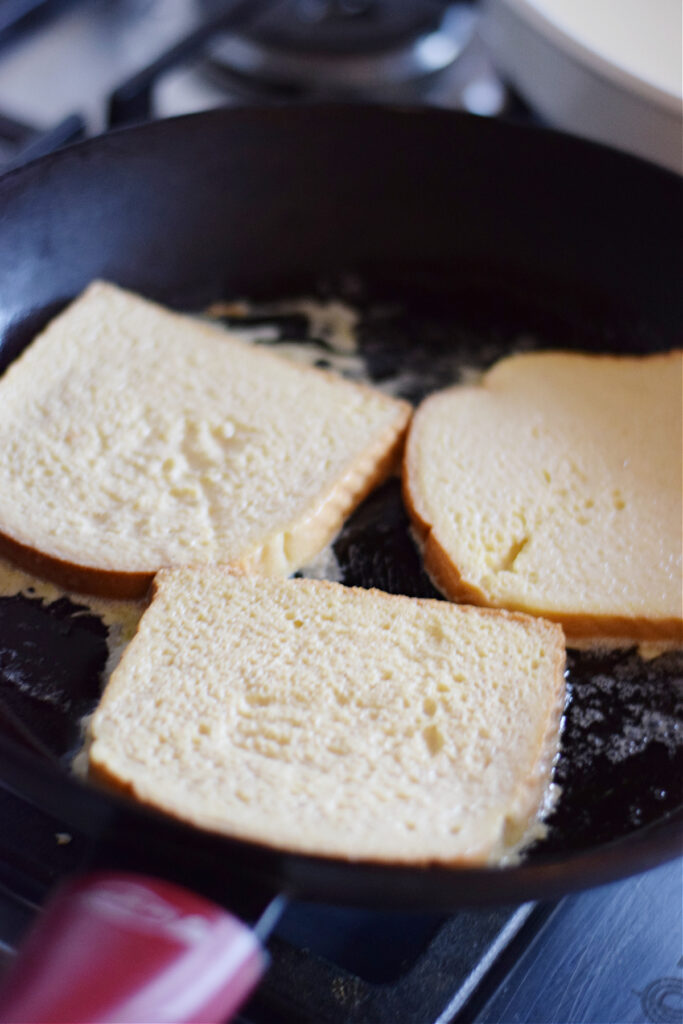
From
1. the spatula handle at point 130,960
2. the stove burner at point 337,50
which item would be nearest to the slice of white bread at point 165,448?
the spatula handle at point 130,960

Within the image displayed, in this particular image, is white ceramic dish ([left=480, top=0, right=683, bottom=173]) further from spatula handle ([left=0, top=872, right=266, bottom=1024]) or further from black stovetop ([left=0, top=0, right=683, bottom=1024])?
spatula handle ([left=0, top=872, right=266, bottom=1024])

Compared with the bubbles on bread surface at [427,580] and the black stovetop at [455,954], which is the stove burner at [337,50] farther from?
the black stovetop at [455,954]

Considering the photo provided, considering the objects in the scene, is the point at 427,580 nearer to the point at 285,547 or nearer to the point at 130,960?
the point at 285,547

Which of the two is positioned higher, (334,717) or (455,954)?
(334,717)

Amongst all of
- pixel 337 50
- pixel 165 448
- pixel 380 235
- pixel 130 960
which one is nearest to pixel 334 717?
pixel 130 960

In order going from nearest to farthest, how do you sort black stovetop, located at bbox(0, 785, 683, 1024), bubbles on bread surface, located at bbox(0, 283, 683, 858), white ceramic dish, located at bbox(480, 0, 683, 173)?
black stovetop, located at bbox(0, 785, 683, 1024) → bubbles on bread surface, located at bbox(0, 283, 683, 858) → white ceramic dish, located at bbox(480, 0, 683, 173)

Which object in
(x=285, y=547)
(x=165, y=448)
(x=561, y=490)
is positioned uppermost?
(x=165, y=448)

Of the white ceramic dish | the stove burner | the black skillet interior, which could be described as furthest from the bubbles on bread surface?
the stove burner
